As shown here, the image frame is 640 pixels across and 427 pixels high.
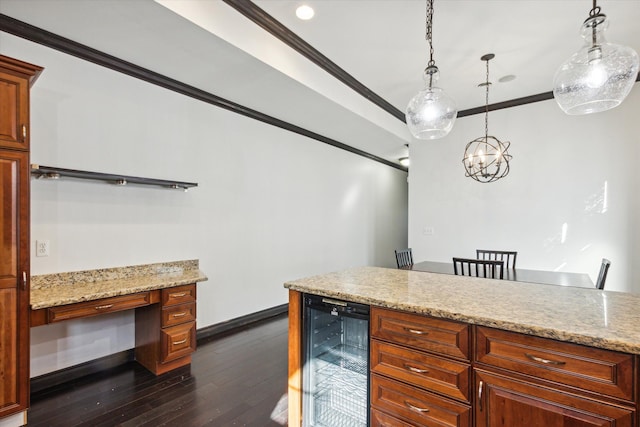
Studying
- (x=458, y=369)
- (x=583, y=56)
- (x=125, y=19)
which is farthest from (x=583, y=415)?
(x=125, y=19)

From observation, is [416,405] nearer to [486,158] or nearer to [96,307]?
[96,307]

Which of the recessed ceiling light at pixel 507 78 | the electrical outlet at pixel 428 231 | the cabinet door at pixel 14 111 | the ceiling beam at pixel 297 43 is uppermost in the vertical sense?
the recessed ceiling light at pixel 507 78

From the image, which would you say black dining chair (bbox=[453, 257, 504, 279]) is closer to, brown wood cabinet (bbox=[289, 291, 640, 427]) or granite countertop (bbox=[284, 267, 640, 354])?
granite countertop (bbox=[284, 267, 640, 354])

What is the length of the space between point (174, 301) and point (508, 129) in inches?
197

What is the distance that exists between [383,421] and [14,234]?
7.89 ft

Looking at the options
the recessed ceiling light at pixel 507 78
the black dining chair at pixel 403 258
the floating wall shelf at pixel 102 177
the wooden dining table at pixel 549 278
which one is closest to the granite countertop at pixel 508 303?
the wooden dining table at pixel 549 278

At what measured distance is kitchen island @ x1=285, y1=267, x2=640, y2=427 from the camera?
1.09 meters

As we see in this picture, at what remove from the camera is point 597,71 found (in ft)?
5.38

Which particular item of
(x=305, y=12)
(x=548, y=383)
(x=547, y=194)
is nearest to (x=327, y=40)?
(x=305, y=12)

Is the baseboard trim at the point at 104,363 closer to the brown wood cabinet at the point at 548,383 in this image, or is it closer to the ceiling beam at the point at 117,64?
the ceiling beam at the point at 117,64

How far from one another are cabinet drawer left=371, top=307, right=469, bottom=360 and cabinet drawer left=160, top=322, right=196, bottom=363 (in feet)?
6.28

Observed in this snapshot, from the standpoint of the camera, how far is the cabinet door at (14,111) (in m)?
1.85

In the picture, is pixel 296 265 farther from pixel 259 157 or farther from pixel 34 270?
pixel 34 270

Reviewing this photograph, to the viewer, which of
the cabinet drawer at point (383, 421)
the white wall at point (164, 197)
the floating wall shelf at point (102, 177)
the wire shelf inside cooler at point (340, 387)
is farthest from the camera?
the white wall at point (164, 197)
